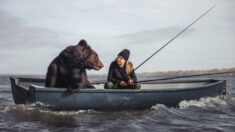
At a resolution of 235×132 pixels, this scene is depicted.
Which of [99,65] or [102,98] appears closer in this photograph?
[99,65]

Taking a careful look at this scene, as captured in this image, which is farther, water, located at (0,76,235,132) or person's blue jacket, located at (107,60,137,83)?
person's blue jacket, located at (107,60,137,83)

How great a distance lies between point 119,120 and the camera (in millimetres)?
6340

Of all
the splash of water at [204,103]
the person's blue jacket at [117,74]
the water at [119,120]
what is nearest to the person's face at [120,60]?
the person's blue jacket at [117,74]

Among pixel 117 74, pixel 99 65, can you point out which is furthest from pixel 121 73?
pixel 99 65

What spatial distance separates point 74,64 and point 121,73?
2027 millimetres

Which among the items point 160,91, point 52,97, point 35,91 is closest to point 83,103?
point 52,97

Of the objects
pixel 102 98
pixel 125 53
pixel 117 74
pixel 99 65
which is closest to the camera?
pixel 99 65

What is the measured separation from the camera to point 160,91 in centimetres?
752

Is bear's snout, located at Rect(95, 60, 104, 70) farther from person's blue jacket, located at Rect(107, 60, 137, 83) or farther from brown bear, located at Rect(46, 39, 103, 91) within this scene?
person's blue jacket, located at Rect(107, 60, 137, 83)

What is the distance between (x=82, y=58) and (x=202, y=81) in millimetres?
7234

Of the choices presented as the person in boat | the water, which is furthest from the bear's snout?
the person in boat

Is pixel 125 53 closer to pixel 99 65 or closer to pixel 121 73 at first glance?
pixel 121 73

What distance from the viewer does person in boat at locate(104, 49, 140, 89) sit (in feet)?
25.5

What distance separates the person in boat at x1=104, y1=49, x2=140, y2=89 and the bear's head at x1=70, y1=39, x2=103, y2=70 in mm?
1481
